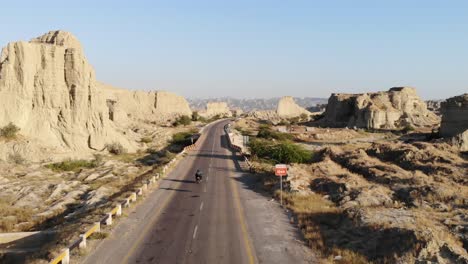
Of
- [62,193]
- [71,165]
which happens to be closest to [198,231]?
[62,193]

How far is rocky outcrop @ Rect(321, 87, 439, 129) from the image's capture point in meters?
112

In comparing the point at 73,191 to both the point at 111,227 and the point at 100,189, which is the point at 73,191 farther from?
the point at 111,227

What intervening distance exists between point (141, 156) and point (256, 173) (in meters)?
21.4

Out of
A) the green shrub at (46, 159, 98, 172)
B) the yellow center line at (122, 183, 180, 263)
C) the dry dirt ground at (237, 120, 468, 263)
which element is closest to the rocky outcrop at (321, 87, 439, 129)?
the dry dirt ground at (237, 120, 468, 263)

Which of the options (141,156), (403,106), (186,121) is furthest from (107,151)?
(403,106)

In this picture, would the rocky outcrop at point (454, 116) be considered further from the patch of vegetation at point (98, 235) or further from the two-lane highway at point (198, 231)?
the patch of vegetation at point (98, 235)

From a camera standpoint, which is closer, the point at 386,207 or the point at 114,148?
the point at 386,207

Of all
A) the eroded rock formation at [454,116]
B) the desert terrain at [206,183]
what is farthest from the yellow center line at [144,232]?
the eroded rock formation at [454,116]

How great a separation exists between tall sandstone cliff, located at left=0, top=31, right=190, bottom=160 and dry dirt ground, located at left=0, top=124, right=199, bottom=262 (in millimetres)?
4042

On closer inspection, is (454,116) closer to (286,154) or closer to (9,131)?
(286,154)

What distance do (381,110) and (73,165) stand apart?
302 feet

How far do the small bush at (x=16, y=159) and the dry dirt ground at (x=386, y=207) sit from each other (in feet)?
78.4

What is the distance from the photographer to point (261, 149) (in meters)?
49.7

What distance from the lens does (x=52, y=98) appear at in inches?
1834
